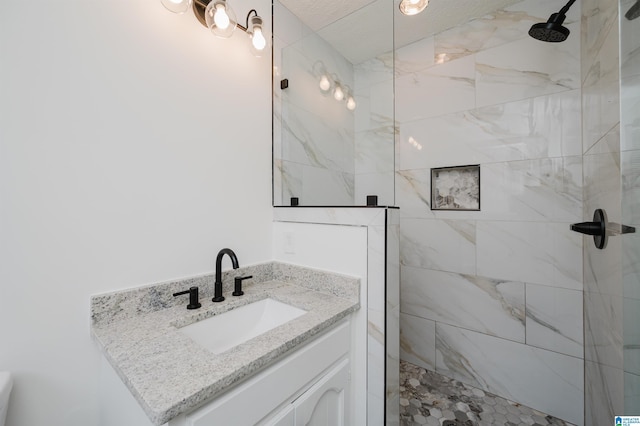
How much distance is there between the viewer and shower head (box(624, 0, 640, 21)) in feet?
2.19

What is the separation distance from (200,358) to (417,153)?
188 cm

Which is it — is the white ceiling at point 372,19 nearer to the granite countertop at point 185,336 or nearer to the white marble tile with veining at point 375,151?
the white marble tile with veining at point 375,151

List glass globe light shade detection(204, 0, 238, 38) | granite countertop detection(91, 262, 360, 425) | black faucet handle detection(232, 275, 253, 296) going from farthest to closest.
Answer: black faucet handle detection(232, 275, 253, 296), glass globe light shade detection(204, 0, 238, 38), granite countertop detection(91, 262, 360, 425)

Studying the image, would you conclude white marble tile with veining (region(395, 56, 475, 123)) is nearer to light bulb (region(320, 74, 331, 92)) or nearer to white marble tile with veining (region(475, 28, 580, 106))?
white marble tile with veining (region(475, 28, 580, 106))

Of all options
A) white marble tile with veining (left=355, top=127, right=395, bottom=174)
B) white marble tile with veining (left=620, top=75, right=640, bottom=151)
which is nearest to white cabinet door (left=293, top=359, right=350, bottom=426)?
white marble tile with veining (left=355, top=127, right=395, bottom=174)

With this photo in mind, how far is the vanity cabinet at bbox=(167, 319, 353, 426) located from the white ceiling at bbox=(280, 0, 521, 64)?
5.15 ft

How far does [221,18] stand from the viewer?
1125 mm

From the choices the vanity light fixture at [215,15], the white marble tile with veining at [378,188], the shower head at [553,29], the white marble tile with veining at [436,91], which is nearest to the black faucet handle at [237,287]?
the white marble tile with veining at [378,188]

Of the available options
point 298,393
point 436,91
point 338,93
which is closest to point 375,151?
point 338,93

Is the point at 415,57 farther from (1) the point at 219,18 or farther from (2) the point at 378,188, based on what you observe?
(1) the point at 219,18

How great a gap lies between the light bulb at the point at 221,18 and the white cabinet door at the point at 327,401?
5.08ft

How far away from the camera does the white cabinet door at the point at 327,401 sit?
866 mm

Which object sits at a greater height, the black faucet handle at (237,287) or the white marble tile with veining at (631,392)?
the black faucet handle at (237,287)

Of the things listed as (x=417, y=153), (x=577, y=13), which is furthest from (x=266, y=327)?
(x=577, y=13)
